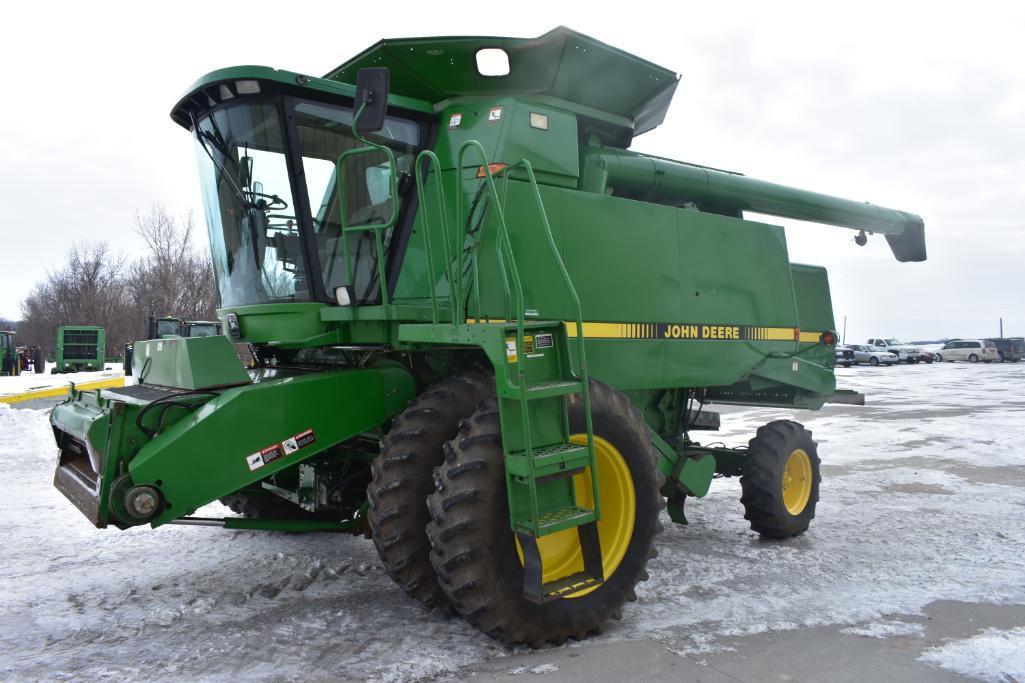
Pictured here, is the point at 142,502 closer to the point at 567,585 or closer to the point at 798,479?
the point at 567,585

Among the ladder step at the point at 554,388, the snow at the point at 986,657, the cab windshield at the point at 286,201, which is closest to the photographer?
the snow at the point at 986,657

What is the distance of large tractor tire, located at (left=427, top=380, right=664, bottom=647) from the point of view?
327 cm

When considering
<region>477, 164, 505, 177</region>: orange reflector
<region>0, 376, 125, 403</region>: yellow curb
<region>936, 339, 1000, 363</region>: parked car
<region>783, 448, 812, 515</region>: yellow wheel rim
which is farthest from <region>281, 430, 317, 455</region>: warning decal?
<region>936, 339, 1000, 363</region>: parked car

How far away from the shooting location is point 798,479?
6223 mm

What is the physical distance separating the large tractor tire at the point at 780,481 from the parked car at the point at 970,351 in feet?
162

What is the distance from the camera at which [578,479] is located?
3.90 m

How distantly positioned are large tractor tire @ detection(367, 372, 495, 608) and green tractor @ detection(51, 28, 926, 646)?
12 mm

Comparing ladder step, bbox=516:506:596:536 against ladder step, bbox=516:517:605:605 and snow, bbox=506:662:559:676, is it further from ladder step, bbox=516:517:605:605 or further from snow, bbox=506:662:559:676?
snow, bbox=506:662:559:676

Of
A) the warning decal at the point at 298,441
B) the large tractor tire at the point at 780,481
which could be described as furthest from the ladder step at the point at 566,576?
the large tractor tire at the point at 780,481

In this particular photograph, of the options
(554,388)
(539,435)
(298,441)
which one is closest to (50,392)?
(298,441)

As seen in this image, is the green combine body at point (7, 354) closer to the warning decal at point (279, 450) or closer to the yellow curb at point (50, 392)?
the yellow curb at point (50, 392)

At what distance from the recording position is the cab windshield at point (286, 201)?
13.8 ft

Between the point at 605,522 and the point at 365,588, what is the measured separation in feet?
5.17

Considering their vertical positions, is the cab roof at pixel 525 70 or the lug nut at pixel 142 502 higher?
the cab roof at pixel 525 70
